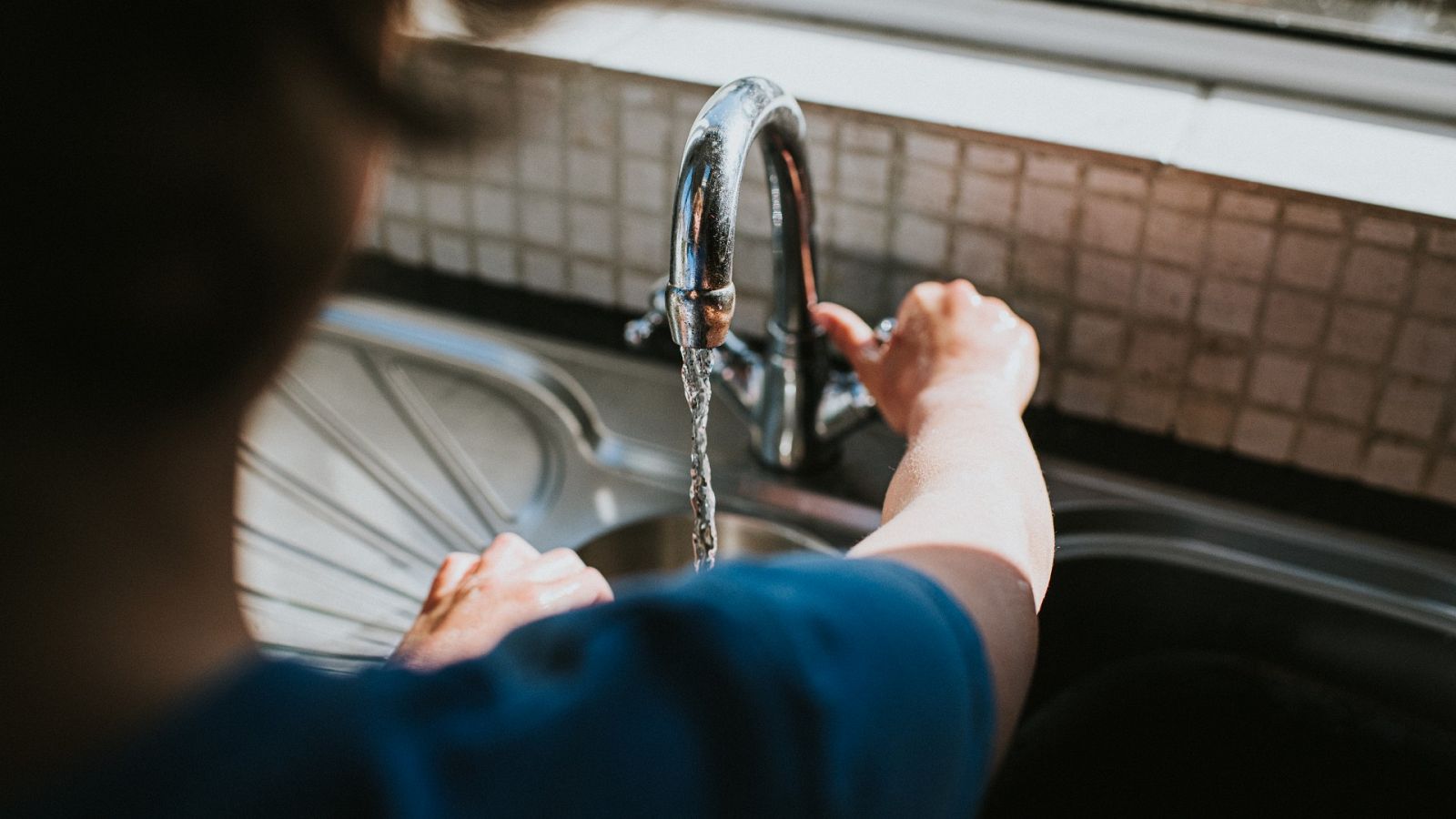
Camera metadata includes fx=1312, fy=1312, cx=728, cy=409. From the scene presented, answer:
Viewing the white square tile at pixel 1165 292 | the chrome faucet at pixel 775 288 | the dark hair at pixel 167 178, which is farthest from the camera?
the white square tile at pixel 1165 292

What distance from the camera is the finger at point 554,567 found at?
0.70 m

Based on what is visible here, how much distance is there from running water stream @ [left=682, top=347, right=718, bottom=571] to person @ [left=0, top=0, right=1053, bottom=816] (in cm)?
33

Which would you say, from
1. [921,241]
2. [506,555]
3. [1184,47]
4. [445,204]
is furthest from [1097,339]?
[445,204]

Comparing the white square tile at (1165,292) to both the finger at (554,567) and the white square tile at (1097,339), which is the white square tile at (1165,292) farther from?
the finger at (554,567)

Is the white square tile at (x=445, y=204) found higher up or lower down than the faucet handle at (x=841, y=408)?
higher up

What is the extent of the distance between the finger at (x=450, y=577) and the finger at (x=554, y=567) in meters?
0.04

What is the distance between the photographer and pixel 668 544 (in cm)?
95

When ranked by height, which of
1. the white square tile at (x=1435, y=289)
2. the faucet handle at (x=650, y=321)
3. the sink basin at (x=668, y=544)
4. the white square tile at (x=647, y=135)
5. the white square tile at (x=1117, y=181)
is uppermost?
the white square tile at (x=1117, y=181)

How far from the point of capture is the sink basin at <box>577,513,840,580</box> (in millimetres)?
924

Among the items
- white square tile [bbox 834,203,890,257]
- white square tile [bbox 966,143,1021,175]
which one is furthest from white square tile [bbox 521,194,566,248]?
white square tile [bbox 966,143,1021,175]

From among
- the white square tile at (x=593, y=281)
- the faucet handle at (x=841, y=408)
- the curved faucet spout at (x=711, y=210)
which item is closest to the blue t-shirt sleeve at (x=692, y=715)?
the curved faucet spout at (x=711, y=210)

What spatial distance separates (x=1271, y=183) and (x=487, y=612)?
0.55 meters

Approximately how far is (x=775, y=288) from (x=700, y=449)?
18cm

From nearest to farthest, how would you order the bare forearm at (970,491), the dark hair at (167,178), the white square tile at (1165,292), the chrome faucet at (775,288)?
the dark hair at (167,178) → the bare forearm at (970,491) → the chrome faucet at (775,288) → the white square tile at (1165,292)
